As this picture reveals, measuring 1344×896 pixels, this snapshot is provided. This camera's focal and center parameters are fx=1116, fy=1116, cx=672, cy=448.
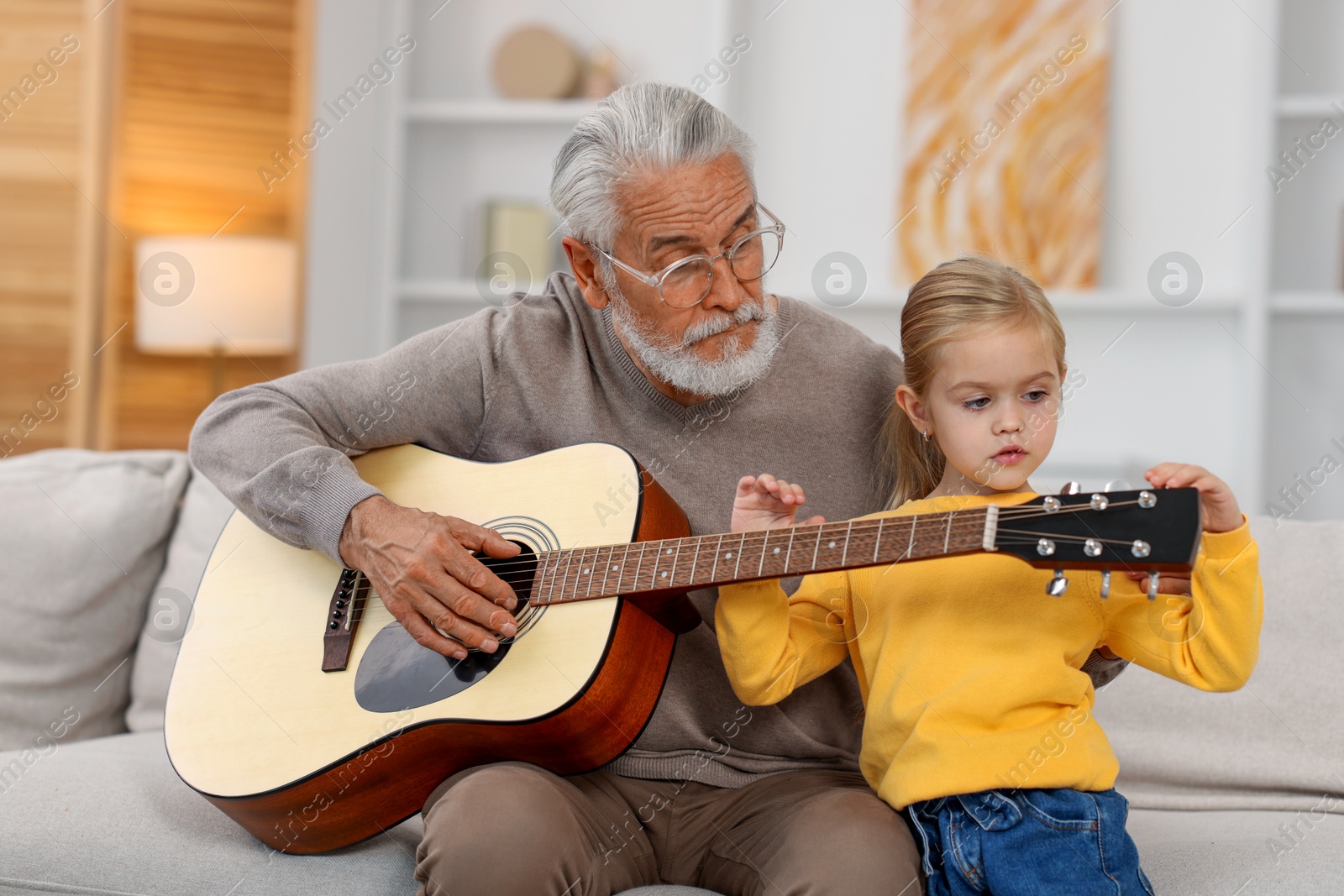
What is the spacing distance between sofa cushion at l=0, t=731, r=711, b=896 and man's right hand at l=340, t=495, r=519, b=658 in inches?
11.6

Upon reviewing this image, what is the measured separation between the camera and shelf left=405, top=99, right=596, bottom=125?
11.6ft

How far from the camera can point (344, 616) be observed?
150 centimetres

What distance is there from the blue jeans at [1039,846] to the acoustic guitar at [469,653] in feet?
0.99

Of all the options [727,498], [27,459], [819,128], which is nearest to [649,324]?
[727,498]

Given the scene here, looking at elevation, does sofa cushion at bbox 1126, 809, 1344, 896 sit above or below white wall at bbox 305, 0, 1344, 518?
below

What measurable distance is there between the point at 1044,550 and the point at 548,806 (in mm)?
629

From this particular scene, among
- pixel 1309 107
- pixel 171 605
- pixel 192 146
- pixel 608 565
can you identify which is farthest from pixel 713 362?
pixel 192 146

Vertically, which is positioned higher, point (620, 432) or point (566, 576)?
point (620, 432)

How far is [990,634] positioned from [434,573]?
67 cm

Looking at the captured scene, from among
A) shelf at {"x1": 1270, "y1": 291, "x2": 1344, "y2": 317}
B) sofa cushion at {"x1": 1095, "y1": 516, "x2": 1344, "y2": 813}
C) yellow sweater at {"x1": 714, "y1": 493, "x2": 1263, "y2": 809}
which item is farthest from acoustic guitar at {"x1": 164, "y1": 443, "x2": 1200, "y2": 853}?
shelf at {"x1": 1270, "y1": 291, "x2": 1344, "y2": 317}

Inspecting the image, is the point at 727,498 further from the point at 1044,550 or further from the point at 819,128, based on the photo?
the point at 819,128

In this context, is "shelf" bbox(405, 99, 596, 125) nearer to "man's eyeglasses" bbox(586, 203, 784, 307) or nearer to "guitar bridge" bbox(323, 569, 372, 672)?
"man's eyeglasses" bbox(586, 203, 784, 307)

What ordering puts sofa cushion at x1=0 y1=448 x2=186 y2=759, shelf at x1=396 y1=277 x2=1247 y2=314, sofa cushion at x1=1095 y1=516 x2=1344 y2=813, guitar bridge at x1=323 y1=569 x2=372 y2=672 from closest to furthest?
guitar bridge at x1=323 y1=569 x2=372 y2=672 → sofa cushion at x1=1095 y1=516 x2=1344 y2=813 → sofa cushion at x1=0 y1=448 x2=186 y2=759 → shelf at x1=396 y1=277 x2=1247 y2=314

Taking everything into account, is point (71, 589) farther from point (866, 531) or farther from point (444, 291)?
point (444, 291)
